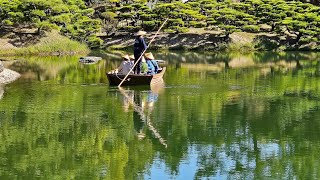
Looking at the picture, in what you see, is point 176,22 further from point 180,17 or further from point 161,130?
point 161,130

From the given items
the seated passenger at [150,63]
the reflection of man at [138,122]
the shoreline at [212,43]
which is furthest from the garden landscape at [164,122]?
the shoreline at [212,43]

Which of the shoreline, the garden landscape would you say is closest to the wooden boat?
the garden landscape

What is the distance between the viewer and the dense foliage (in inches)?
1351

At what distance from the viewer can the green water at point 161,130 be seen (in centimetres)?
828

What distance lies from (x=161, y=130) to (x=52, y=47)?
79.4 ft

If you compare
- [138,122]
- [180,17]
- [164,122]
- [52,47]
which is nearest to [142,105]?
[138,122]

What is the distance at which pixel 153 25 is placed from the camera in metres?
40.6

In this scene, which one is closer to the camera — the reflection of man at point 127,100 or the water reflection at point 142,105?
the water reflection at point 142,105

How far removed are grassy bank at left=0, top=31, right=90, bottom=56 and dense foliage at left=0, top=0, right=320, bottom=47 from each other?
706 millimetres

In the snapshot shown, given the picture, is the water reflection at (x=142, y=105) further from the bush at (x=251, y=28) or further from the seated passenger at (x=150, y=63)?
the bush at (x=251, y=28)

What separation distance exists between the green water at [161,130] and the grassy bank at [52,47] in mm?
14334

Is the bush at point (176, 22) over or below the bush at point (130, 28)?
over

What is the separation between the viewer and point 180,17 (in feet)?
133

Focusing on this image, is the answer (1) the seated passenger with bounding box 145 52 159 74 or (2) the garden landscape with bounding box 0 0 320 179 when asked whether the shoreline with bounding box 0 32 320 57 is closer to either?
(2) the garden landscape with bounding box 0 0 320 179
